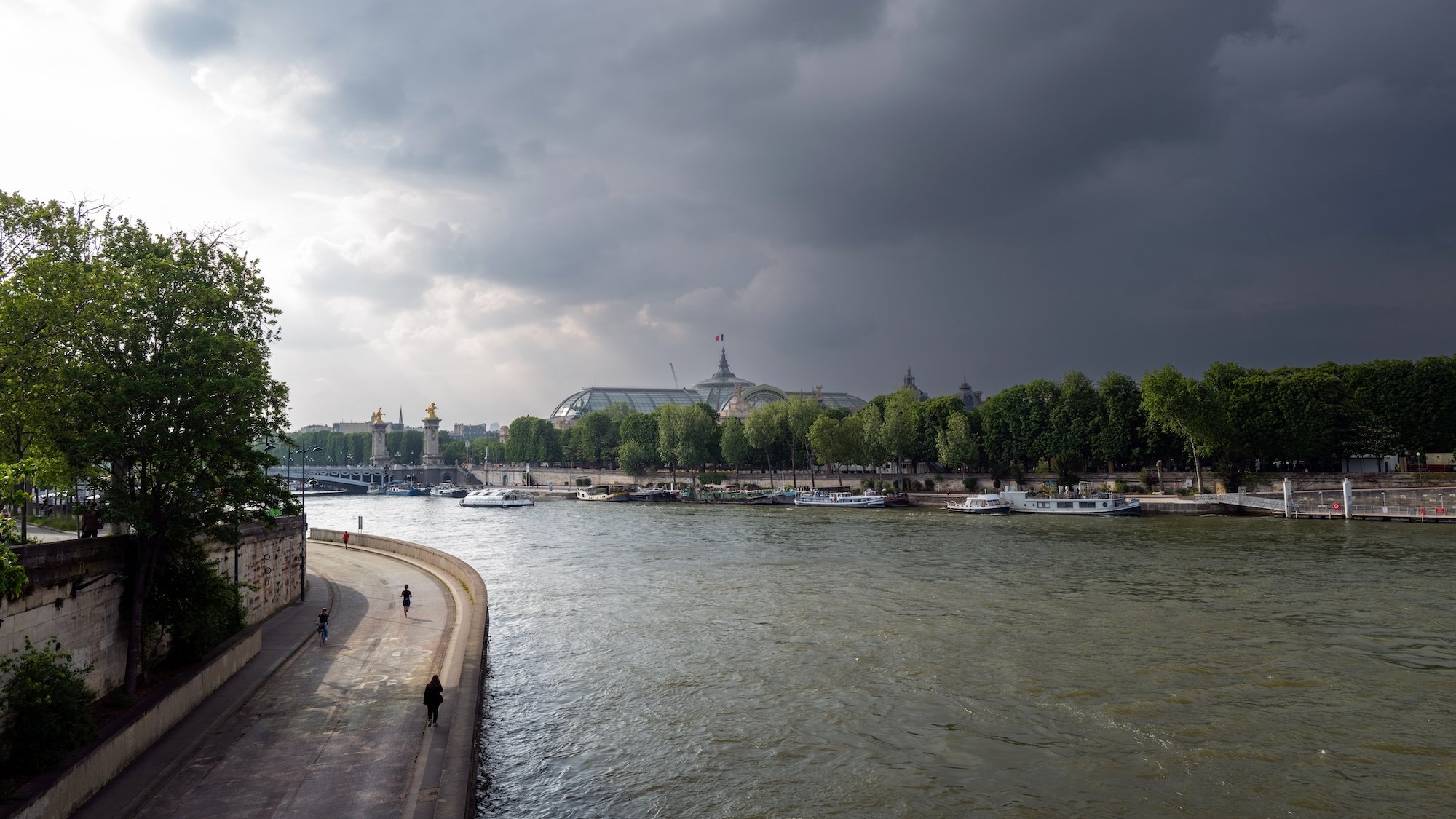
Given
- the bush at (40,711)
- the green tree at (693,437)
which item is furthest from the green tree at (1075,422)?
the bush at (40,711)

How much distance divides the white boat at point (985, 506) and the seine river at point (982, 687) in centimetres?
3873

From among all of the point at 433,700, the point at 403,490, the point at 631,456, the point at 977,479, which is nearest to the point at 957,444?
the point at 977,479

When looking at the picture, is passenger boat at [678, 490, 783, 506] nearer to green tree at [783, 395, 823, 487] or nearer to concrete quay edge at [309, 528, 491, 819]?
green tree at [783, 395, 823, 487]

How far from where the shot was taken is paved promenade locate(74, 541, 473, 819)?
51.7 feet

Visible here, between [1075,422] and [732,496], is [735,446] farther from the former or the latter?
[1075,422]

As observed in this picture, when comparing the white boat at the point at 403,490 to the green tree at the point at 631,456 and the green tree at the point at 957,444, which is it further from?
the green tree at the point at 957,444

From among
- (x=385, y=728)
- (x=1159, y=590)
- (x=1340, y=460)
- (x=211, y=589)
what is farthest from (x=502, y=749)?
(x=1340, y=460)

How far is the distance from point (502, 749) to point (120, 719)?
27.0 ft

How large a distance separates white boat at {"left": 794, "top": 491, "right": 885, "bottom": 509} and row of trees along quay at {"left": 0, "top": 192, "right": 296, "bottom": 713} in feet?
279

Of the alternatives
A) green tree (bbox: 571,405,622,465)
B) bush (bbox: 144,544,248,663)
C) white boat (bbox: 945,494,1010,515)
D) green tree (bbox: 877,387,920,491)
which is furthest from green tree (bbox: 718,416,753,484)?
bush (bbox: 144,544,248,663)

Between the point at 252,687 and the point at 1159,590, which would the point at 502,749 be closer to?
the point at 252,687

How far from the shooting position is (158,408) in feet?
69.5

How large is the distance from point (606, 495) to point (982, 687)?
11456cm

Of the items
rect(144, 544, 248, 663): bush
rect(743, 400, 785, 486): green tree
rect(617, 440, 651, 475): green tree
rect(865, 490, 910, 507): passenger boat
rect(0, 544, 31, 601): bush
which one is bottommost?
rect(865, 490, 910, 507): passenger boat
